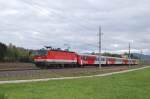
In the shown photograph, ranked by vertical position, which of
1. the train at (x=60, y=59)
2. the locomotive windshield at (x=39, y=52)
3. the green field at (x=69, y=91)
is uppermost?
the locomotive windshield at (x=39, y=52)

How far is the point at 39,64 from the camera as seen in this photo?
49094 millimetres

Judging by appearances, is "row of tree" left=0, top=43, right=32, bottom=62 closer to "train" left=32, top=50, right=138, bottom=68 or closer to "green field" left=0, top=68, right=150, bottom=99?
"train" left=32, top=50, right=138, bottom=68

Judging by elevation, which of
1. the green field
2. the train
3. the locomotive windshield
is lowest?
the green field

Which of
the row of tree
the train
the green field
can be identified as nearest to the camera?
the green field

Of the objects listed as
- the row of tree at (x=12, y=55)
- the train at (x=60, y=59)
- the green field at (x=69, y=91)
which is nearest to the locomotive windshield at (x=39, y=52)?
the train at (x=60, y=59)

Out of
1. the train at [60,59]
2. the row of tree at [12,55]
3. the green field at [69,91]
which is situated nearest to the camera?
the green field at [69,91]

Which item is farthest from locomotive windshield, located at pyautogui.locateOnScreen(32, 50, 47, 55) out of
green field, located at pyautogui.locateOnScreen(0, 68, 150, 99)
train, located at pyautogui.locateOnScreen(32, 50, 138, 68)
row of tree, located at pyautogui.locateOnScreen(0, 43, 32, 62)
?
green field, located at pyautogui.locateOnScreen(0, 68, 150, 99)

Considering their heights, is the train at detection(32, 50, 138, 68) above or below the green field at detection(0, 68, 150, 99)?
above

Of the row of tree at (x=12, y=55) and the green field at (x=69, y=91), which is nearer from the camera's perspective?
the green field at (x=69, y=91)

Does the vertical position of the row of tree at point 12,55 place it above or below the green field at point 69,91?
above

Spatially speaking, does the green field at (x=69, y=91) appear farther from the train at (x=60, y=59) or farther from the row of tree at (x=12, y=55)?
the row of tree at (x=12, y=55)

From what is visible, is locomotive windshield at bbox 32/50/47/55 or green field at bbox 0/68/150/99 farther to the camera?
locomotive windshield at bbox 32/50/47/55

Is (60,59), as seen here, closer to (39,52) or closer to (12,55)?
(39,52)

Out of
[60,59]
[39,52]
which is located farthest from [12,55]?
[39,52]
